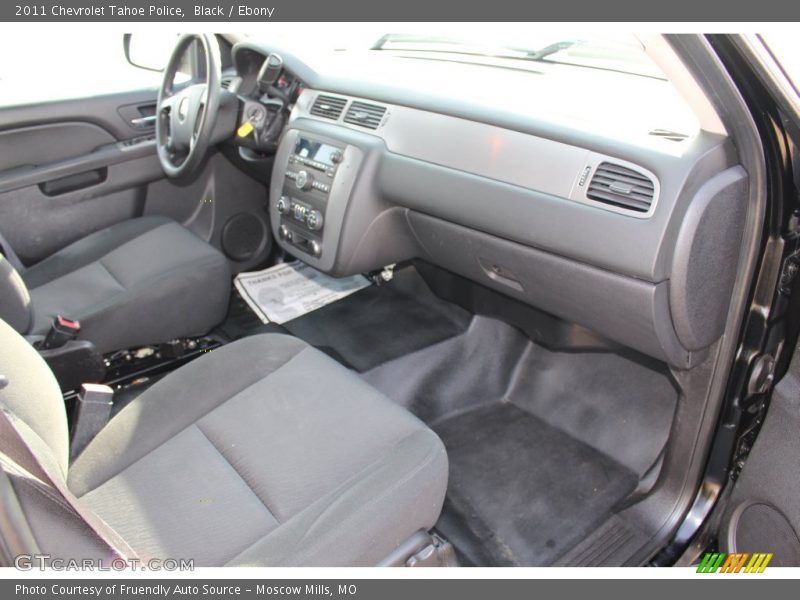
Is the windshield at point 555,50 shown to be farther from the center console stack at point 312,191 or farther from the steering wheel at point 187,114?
the steering wheel at point 187,114

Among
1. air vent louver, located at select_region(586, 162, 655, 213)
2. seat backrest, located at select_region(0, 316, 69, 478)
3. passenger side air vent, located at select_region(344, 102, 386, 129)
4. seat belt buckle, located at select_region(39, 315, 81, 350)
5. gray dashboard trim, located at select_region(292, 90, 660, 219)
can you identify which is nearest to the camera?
seat backrest, located at select_region(0, 316, 69, 478)

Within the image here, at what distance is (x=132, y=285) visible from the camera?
2055 mm

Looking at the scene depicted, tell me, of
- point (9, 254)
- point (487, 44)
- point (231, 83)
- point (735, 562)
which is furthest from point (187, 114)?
point (735, 562)

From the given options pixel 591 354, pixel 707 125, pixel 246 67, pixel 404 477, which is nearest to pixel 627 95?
pixel 707 125

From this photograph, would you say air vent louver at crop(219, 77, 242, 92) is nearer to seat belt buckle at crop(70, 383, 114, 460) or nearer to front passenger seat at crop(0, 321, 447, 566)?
front passenger seat at crop(0, 321, 447, 566)

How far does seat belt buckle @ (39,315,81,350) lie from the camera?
1755 millimetres

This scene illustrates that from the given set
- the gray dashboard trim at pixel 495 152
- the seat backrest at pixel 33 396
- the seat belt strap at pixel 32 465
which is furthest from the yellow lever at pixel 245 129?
the seat belt strap at pixel 32 465

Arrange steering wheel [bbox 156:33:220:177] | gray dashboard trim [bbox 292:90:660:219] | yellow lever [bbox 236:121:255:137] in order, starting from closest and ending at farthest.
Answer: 1. gray dashboard trim [bbox 292:90:660:219]
2. steering wheel [bbox 156:33:220:177]
3. yellow lever [bbox 236:121:255:137]

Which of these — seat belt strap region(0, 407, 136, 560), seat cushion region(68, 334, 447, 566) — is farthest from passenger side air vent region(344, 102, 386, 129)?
seat belt strap region(0, 407, 136, 560)

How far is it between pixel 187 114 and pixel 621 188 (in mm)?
1493

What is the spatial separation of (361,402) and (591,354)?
0.98 m

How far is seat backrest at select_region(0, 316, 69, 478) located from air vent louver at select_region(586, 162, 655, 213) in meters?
1.10

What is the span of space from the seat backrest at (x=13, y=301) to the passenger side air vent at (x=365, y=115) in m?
1.01

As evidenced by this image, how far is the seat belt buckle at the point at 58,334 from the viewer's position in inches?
69.1
